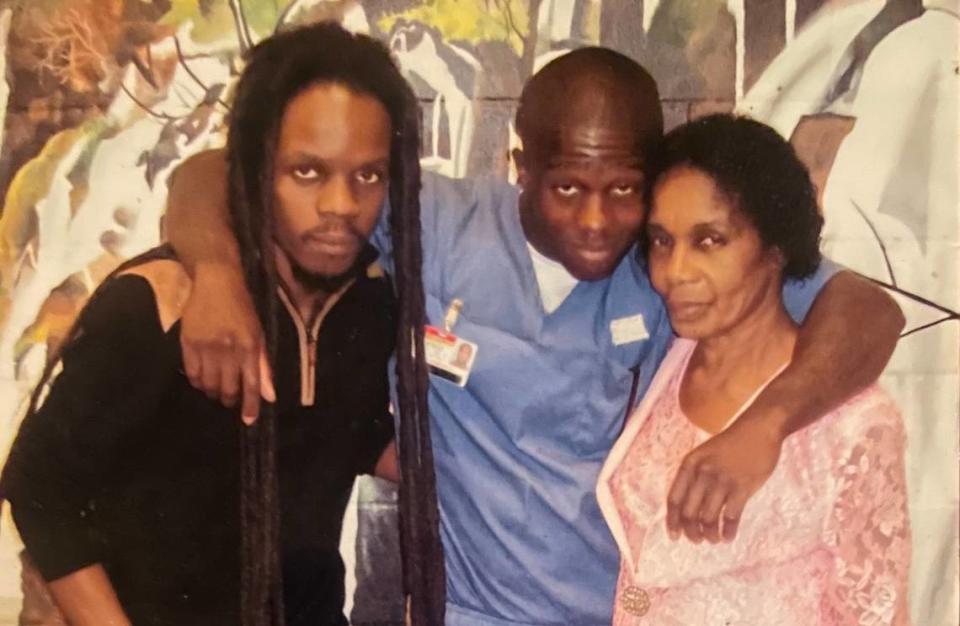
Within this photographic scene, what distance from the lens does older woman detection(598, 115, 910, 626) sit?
0.94 meters

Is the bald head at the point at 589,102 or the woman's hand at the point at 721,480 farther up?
the bald head at the point at 589,102

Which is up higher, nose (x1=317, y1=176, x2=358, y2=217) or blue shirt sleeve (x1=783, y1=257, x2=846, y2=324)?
nose (x1=317, y1=176, x2=358, y2=217)

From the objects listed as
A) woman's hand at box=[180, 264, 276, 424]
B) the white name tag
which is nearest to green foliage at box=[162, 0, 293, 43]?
woman's hand at box=[180, 264, 276, 424]

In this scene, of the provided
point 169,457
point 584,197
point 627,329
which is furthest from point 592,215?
point 169,457

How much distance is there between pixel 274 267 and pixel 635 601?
18.7 inches

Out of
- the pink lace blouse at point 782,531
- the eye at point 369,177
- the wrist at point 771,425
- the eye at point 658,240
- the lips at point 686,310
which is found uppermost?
the eye at point 369,177

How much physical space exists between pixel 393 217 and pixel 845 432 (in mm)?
485

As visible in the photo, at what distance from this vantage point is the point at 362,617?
0.96 metres

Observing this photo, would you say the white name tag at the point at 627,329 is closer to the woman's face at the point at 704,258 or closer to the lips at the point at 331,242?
the woman's face at the point at 704,258

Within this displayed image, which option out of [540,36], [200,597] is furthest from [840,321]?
[200,597]

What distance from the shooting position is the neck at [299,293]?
920mm

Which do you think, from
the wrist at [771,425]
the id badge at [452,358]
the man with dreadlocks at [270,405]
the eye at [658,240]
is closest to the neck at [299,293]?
the man with dreadlocks at [270,405]

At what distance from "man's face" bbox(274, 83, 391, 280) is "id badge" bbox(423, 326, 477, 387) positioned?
13 centimetres

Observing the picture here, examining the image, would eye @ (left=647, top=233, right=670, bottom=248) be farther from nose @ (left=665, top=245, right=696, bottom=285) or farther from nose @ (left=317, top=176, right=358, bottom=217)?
nose @ (left=317, top=176, right=358, bottom=217)
